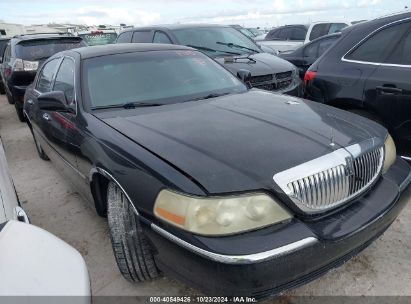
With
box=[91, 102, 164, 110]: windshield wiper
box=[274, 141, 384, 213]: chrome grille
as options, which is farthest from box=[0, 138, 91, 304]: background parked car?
box=[91, 102, 164, 110]: windshield wiper

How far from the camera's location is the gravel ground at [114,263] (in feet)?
7.89

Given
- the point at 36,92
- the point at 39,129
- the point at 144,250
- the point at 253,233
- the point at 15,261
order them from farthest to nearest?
the point at 36,92 < the point at 39,129 < the point at 144,250 < the point at 253,233 < the point at 15,261

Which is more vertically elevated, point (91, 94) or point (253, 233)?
point (91, 94)

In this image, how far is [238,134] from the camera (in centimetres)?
230

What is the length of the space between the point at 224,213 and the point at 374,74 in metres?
2.45

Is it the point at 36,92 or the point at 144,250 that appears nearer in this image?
the point at 144,250

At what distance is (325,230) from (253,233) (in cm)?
38

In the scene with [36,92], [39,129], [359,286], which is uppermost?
[36,92]

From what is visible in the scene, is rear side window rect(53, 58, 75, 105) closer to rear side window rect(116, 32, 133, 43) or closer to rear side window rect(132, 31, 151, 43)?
rear side window rect(132, 31, 151, 43)

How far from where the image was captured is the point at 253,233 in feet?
5.92

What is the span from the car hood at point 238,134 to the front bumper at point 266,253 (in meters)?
0.26

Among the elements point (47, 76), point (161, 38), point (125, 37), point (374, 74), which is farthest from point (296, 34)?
point (47, 76)

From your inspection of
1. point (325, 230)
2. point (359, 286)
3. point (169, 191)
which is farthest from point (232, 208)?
point (359, 286)

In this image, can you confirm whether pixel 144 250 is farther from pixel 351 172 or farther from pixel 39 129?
pixel 39 129
